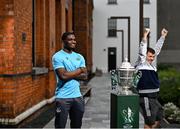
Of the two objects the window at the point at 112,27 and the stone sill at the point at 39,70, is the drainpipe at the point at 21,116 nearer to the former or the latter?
the stone sill at the point at 39,70

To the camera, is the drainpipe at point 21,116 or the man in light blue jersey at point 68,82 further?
the drainpipe at point 21,116

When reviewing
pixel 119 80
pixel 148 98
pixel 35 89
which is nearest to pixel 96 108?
pixel 35 89

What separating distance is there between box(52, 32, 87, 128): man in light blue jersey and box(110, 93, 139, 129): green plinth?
2.17 feet

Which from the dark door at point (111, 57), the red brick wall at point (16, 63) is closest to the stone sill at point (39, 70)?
the red brick wall at point (16, 63)

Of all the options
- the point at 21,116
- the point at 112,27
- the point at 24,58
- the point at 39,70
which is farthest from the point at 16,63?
the point at 112,27

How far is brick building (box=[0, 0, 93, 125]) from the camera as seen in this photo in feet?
32.9

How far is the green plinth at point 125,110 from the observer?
24.3ft

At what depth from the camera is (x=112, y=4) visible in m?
59.0

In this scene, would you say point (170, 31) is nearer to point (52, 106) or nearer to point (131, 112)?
point (52, 106)

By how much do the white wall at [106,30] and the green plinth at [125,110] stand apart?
166 ft

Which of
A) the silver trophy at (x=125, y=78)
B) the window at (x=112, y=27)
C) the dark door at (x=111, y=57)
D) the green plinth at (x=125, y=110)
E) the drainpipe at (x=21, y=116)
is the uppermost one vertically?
the window at (x=112, y=27)

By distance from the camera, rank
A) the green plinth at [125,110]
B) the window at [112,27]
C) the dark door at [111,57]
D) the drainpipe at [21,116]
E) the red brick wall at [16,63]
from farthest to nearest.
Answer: the dark door at [111,57] < the window at [112,27] < the red brick wall at [16,63] < the drainpipe at [21,116] < the green plinth at [125,110]

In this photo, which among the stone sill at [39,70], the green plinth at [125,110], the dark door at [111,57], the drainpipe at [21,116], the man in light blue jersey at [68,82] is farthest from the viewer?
the dark door at [111,57]

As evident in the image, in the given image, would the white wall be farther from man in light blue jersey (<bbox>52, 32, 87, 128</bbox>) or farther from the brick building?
man in light blue jersey (<bbox>52, 32, 87, 128</bbox>)
